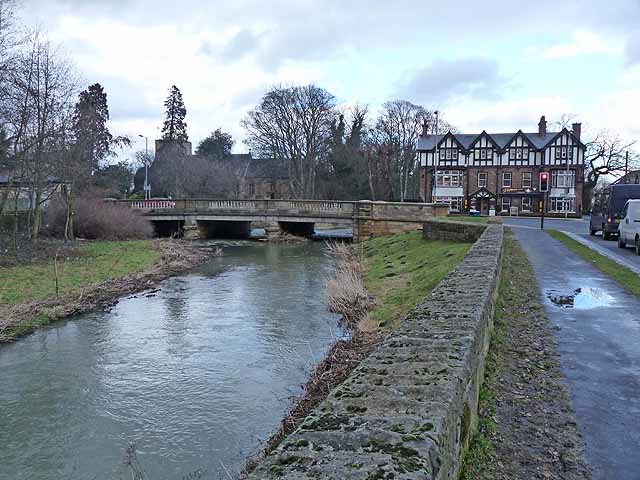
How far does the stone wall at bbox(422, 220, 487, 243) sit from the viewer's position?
70.9ft

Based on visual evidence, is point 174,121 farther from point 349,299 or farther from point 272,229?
point 349,299

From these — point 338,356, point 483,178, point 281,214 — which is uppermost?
point 483,178

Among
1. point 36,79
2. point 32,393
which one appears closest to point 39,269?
point 36,79

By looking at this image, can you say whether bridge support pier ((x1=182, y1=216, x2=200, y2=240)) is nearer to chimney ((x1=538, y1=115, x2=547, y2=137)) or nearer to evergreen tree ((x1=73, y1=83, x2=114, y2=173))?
evergreen tree ((x1=73, y1=83, x2=114, y2=173))

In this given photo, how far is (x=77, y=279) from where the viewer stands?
17906 mm

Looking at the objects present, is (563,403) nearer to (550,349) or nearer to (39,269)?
(550,349)

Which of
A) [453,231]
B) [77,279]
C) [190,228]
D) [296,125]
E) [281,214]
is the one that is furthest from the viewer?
[296,125]

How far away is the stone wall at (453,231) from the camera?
2160 cm

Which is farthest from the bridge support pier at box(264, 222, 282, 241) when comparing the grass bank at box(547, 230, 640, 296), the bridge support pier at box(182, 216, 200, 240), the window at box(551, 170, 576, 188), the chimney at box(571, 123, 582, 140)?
the chimney at box(571, 123, 582, 140)

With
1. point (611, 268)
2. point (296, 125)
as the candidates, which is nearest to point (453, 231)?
point (611, 268)

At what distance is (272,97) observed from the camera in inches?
2318

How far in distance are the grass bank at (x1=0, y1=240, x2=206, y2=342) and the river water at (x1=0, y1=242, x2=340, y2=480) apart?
0.73 meters

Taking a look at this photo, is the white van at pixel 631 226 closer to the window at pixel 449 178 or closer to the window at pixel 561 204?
the window at pixel 561 204

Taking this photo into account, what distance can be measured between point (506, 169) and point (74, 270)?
54.6 m
